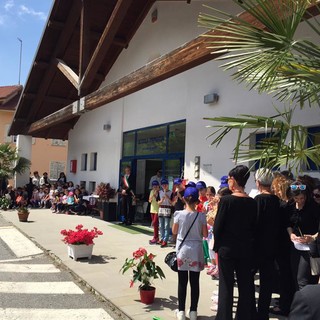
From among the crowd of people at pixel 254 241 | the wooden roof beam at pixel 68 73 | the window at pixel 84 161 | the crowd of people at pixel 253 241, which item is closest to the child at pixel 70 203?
the window at pixel 84 161

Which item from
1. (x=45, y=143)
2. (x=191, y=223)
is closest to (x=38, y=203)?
(x=191, y=223)

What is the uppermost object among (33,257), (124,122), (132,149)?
(124,122)

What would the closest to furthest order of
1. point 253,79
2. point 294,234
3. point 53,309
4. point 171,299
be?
Result: point 253,79 → point 294,234 → point 53,309 → point 171,299

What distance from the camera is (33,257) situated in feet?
26.3

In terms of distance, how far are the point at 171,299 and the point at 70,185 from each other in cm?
1326

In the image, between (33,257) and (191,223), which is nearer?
(191,223)

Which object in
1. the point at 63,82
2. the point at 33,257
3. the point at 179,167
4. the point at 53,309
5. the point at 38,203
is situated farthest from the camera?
the point at 38,203

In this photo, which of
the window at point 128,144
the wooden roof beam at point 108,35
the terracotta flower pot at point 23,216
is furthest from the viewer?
the window at point 128,144

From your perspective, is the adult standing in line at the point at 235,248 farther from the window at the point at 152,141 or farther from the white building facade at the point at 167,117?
the window at the point at 152,141

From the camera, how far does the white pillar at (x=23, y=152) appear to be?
1939 centimetres

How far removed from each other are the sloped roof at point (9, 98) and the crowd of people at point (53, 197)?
660 inches

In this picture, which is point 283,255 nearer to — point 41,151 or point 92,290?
point 92,290

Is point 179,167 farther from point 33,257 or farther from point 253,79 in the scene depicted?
point 253,79

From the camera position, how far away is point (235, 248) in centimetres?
395
